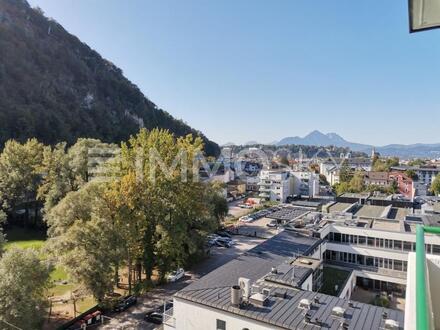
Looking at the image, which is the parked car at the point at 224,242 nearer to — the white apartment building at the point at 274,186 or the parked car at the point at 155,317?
the parked car at the point at 155,317

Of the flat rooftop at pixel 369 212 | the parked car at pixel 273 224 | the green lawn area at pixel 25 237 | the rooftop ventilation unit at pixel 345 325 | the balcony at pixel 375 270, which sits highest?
the rooftop ventilation unit at pixel 345 325

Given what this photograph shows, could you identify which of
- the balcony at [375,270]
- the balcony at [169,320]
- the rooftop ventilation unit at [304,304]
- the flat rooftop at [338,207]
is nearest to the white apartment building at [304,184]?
the flat rooftop at [338,207]

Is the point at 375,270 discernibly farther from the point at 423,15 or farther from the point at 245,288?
the point at 423,15

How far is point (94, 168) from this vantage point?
84.0ft

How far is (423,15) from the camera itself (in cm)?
174

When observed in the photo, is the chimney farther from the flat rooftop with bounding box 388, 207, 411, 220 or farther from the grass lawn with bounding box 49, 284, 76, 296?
the flat rooftop with bounding box 388, 207, 411, 220

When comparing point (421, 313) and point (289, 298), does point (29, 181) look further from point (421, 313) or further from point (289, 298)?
point (421, 313)

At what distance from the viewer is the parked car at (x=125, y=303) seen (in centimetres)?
1656

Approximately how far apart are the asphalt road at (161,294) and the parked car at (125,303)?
230 mm

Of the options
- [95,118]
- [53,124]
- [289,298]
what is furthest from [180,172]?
[95,118]

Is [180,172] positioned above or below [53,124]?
below

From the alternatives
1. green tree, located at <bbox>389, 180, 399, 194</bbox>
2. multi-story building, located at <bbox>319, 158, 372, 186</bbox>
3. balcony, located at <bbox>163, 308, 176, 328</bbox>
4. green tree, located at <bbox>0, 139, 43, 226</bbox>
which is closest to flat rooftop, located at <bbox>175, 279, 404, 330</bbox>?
balcony, located at <bbox>163, 308, 176, 328</bbox>

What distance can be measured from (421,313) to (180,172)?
17720 mm

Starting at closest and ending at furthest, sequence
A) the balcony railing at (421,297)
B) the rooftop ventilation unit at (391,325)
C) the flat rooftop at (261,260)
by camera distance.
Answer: the balcony railing at (421,297), the rooftop ventilation unit at (391,325), the flat rooftop at (261,260)
